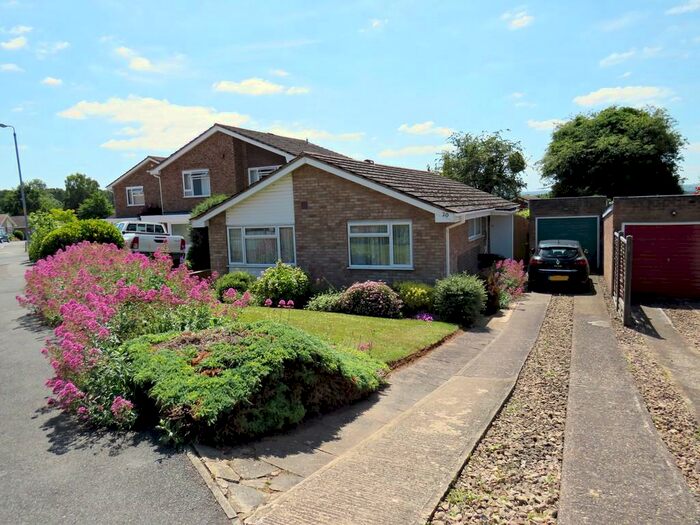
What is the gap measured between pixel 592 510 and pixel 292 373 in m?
3.03

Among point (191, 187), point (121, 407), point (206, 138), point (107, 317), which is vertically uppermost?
point (206, 138)

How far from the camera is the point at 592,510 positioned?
3727 millimetres

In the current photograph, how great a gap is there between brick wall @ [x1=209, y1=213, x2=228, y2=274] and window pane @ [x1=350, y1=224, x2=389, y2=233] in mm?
4503

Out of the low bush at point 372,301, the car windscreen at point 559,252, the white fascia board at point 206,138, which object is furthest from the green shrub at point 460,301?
the white fascia board at point 206,138

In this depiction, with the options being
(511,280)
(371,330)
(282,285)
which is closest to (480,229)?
(511,280)

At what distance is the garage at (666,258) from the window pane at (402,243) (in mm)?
6922

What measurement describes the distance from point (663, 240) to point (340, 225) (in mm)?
9539

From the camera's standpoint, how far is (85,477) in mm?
4199

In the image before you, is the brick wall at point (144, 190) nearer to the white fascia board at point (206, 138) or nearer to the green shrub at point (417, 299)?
the white fascia board at point (206, 138)

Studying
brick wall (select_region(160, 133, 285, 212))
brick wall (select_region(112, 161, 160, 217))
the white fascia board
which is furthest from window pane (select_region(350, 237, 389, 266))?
brick wall (select_region(112, 161, 160, 217))

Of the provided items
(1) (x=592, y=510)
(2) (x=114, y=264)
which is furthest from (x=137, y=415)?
(2) (x=114, y=264)

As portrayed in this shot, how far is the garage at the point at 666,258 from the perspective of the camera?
1451cm

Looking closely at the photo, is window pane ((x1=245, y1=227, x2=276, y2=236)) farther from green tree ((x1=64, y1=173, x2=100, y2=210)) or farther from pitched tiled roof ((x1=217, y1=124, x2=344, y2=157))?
green tree ((x1=64, y1=173, x2=100, y2=210))

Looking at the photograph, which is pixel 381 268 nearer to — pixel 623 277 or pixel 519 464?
pixel 623 277
